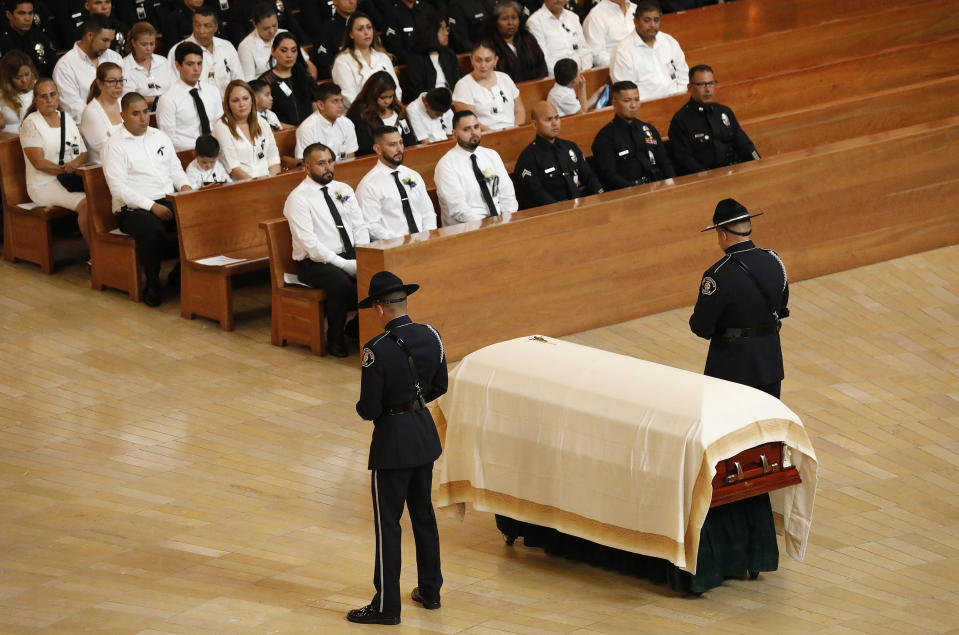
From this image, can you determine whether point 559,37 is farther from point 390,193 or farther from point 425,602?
point 425,602

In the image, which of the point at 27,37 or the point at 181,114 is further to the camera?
the point at 27,37

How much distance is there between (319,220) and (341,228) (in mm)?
148

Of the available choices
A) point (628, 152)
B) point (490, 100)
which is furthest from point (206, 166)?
point (628, 152)

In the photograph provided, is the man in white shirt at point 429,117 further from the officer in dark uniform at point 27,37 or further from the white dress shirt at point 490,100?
the officer in dark uniform at point 27,37

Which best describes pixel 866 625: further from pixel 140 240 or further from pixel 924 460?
pixel 140 240

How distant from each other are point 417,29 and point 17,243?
3714 mm

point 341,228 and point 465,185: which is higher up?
point 465,185

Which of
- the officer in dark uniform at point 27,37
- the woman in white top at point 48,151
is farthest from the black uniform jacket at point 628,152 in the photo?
the officer in dark uniform at point 27,37

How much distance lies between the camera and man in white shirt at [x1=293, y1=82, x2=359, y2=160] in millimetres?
10352

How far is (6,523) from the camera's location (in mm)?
6723

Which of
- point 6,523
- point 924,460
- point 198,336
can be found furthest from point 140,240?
point 924,460

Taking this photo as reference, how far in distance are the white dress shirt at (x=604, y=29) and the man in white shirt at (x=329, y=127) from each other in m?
3.29

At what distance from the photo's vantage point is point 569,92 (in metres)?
11.6

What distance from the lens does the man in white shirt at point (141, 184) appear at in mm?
9672
